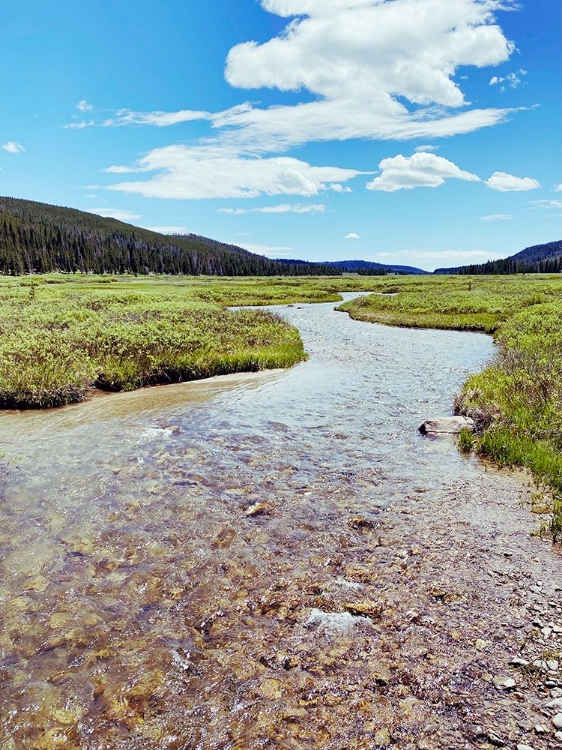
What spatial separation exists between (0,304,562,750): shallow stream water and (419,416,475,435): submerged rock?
2.34ft

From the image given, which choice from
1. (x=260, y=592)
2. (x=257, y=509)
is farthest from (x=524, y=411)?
(x=260, y=592)

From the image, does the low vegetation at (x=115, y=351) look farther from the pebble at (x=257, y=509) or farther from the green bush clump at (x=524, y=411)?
the green bush clump at (x=524, y=411)

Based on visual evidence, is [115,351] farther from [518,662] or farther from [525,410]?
[518,662]

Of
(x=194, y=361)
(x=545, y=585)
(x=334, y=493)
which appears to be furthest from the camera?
(x=194, y=361)

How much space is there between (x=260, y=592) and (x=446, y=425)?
Result: 28.6 feet

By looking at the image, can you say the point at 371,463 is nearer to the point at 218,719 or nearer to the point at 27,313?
the point at 218,719

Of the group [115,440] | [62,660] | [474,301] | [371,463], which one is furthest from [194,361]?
[474,301]

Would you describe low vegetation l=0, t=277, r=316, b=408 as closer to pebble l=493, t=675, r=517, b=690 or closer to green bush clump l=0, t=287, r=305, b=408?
green bush clump l=0, t=287, r=305, b=408

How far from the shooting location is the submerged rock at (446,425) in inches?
508

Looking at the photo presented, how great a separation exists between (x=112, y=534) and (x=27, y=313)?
29166 mm

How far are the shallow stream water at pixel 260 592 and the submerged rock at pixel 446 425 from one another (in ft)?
2.34

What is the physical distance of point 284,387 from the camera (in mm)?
→ 19156

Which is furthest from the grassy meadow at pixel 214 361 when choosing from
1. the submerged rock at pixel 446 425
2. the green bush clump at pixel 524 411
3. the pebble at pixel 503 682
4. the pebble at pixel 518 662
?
the pebble at pixel 503 682

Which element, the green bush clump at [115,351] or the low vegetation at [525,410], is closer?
the low vegetation at [525,410]
